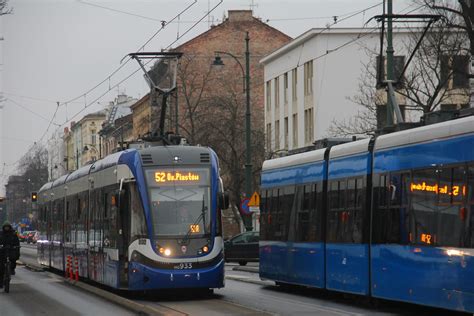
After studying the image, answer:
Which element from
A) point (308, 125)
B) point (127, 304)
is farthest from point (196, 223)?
point (308, 125)

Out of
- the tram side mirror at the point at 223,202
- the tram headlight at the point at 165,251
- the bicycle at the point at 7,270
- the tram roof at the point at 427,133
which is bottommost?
the bicycle at the point at 7,270

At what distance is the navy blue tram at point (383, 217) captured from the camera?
15367 mm

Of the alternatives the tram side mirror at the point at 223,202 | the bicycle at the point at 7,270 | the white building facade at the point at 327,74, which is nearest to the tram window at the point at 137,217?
the tram side mirror at the point at 223,202

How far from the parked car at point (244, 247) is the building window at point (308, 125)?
1853 centimetres

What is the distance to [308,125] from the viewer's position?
62562 millimetres

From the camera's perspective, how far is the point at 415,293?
16.7 metres

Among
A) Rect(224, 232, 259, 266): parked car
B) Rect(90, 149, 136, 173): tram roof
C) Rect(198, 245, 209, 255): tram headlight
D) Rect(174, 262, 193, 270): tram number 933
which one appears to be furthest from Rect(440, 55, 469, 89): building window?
Rect(174, 262, 193, 270): tram number 933

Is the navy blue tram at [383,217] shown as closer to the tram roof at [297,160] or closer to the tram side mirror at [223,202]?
the tram roof at [297,160]

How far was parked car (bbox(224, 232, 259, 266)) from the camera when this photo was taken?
43.9 metres

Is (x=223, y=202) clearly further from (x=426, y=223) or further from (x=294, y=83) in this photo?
(x=294, y=83)

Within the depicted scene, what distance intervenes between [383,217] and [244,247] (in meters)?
25.9

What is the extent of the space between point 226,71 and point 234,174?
2687 cm

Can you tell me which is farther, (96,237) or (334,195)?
(96,237)

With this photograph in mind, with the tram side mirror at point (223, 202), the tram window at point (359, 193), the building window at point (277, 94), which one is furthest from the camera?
the building window at point (277, 94)
